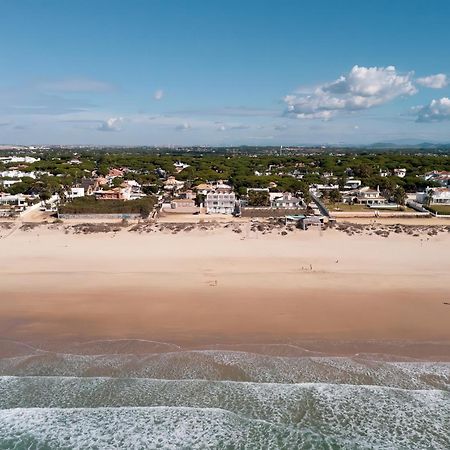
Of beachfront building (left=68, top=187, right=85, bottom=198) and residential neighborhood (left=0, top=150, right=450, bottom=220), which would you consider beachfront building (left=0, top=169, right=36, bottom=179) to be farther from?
beachfront building (left=68, top=187, right=85, bottom=198)

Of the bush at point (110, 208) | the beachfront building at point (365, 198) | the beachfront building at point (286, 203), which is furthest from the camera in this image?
the beachfront building at point (365, 198)

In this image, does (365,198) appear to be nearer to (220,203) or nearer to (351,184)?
(351,184)

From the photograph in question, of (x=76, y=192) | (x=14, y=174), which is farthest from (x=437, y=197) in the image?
(x=14, y=174)

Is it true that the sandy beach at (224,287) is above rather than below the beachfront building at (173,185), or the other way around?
below

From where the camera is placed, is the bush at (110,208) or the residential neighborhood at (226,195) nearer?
the bush at (110,208)

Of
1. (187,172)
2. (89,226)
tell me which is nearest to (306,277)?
(89,226)

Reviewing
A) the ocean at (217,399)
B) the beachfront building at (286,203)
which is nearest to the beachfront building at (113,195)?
the beachfront building at (286,203)

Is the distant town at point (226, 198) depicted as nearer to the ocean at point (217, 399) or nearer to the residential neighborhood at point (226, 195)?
the residential neighborhood at point (226, 195)

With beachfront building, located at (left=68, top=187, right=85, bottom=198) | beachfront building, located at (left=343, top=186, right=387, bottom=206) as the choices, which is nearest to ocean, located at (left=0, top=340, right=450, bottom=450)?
beachfront building, located at (left=343, top=186, right=387, bottom=206)
